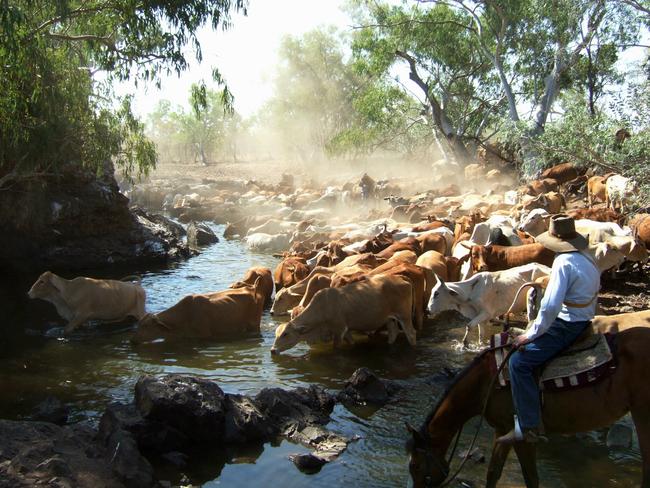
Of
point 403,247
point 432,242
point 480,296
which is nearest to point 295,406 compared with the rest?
point 480,296

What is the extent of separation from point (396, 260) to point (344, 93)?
4888cm

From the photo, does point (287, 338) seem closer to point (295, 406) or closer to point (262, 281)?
point (295, 406)

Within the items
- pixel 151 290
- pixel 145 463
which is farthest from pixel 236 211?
pixel 145 463

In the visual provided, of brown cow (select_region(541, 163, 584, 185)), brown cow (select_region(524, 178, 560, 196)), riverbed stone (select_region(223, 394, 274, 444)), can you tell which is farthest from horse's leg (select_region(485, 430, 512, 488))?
brown cow (select_region(541, 163, 584, 185))

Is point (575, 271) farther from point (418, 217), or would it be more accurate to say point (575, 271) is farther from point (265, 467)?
point (418, 217)

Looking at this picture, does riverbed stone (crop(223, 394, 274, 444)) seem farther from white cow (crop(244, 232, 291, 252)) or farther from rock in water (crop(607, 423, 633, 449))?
white cow (crop(244, 232, 291, 252))

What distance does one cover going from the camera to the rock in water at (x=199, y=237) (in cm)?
2547

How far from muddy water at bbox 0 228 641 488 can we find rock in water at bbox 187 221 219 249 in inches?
401

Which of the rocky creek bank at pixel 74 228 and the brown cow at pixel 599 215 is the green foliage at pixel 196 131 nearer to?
the rocky creek bank at pixel 74 228

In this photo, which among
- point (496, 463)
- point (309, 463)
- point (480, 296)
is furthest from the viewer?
point (480, 296)

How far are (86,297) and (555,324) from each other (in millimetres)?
9865

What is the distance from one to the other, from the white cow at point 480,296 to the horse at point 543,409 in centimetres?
527

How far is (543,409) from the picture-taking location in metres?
5.49

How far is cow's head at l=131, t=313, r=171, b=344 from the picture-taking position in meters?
11.5
